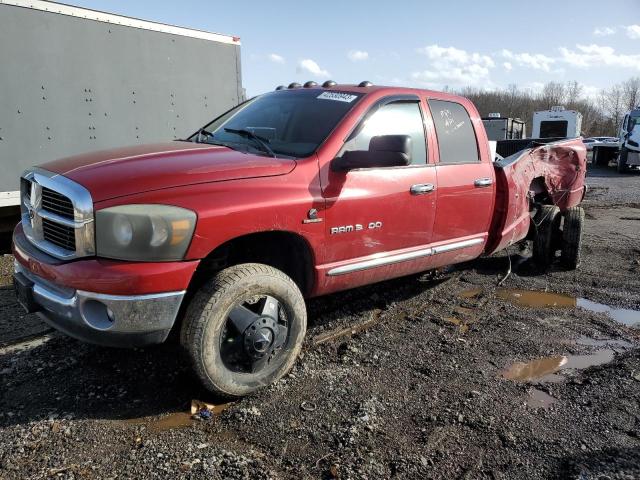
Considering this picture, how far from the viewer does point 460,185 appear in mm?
4332

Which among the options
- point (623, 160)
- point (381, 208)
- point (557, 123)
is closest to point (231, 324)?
point (381, 208)

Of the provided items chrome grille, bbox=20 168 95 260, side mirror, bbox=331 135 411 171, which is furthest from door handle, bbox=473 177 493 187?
chrome grille, bbox=20 168 95 260

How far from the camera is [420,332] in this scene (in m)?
4.19

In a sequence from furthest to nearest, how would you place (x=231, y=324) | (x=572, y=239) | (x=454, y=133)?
(x=572, y=239), (x=454, y=133), (x=231, y=324)

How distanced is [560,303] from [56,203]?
454 cm

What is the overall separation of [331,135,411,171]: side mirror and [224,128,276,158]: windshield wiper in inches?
18.0

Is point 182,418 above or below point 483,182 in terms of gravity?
below

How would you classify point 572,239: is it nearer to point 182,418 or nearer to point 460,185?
point 460,185

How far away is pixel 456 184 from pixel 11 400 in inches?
140

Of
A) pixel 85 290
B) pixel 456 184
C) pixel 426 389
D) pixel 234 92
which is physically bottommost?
pixel 426 389

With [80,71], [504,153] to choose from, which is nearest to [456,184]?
[504,153]

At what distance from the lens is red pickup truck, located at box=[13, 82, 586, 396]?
266 cm

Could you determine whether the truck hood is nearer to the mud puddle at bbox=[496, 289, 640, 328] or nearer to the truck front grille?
the truck front grille

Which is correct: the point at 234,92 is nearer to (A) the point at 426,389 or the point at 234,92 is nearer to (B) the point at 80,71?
(B) the point at 80,71
